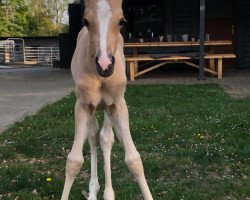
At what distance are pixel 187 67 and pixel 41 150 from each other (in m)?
12.7

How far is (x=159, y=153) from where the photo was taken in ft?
Result: 19.4

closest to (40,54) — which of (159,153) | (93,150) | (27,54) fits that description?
(27,54)

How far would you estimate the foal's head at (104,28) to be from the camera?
2838 mm

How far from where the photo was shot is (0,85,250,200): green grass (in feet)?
15.4

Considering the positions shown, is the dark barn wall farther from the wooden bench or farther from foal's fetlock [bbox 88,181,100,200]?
foal's fetlock [bbox 88,181,100,200]

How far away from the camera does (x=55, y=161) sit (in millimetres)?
5742

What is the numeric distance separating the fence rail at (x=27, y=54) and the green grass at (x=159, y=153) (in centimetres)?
3131

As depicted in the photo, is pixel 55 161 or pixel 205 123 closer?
pixel 55 161

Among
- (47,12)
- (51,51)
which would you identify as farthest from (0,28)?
(51,51)

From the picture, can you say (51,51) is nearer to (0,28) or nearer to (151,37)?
(0,28)

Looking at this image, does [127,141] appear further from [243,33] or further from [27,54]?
[27,54]

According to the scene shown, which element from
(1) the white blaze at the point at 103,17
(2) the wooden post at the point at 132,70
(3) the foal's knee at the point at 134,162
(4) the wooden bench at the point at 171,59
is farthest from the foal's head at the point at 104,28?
(2) the wooden post at the point at 132,70

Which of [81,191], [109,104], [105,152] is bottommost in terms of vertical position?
[81,191]

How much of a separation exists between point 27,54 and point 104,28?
40.5 meters
